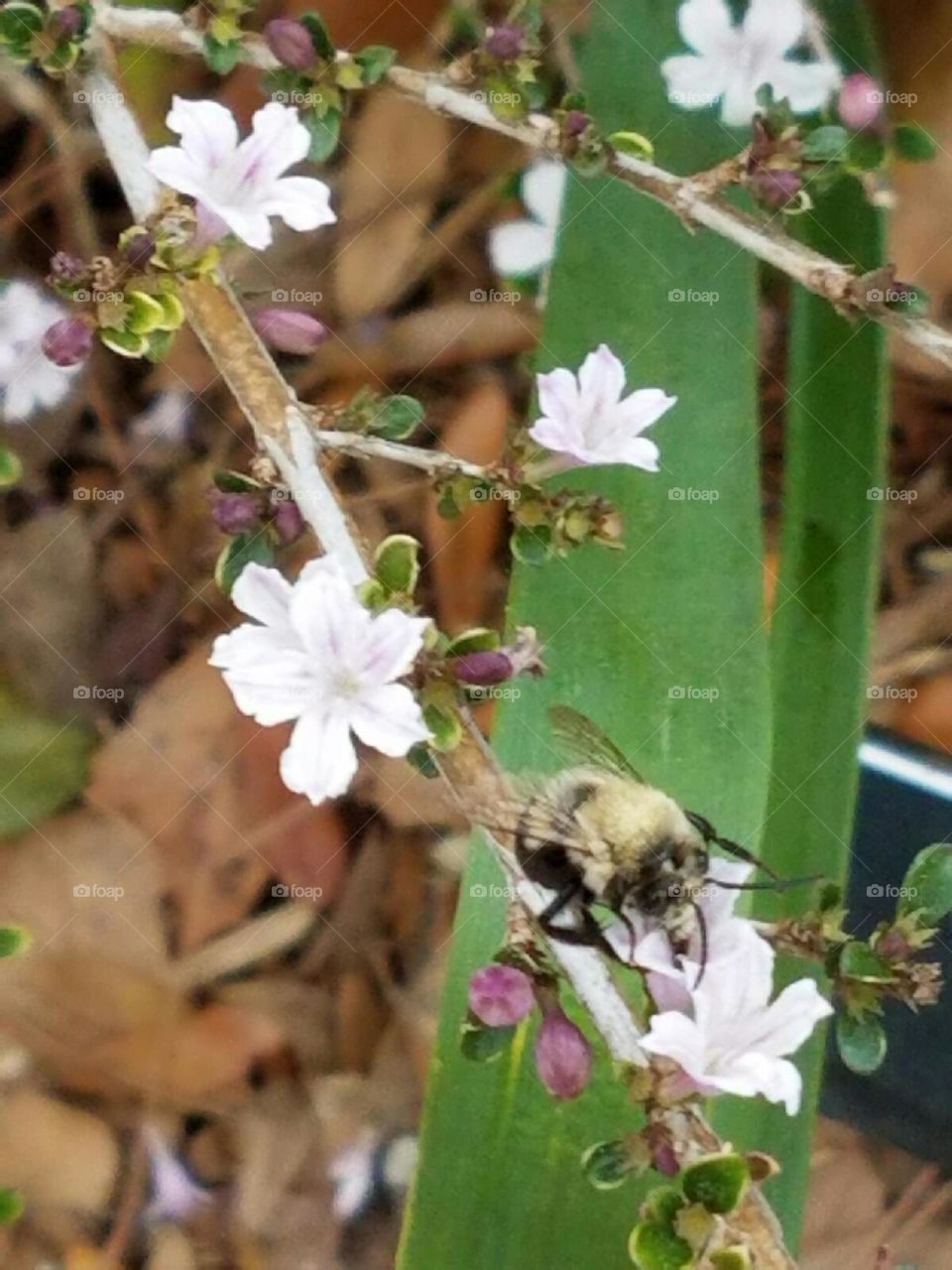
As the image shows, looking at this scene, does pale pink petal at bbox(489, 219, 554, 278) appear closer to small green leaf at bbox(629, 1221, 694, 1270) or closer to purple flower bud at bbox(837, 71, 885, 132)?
purple flower bud at bbox(837, 71, 885, 132)

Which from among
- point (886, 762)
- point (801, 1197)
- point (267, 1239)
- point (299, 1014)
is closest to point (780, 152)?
point (886, 762)

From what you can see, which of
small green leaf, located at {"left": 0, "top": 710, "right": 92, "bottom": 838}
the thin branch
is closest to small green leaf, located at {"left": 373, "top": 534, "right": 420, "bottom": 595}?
the thin branch

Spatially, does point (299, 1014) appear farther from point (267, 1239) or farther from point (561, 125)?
point (561, 125)

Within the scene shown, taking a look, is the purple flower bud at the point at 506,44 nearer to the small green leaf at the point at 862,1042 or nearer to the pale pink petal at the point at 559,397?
the pale pink petal at the point at 559,397

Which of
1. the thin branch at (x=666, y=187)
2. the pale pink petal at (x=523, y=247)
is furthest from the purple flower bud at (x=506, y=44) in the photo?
the pale pink petal at (x=523, y=247)

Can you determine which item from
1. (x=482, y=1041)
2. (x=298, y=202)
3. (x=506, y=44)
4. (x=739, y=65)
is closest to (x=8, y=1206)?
(x=482, y=1041)

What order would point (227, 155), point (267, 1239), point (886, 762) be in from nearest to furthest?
point (227, 155) < point (886, 762) < point (267, 1239)
